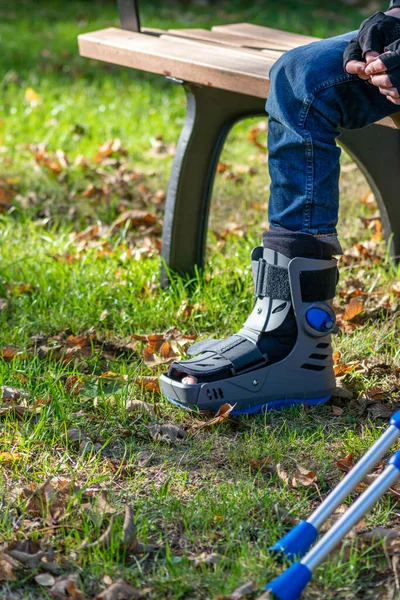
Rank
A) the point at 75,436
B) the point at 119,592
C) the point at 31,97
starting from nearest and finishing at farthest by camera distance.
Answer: the point at 119,592 < the point at 75,436 < the point at 31,97

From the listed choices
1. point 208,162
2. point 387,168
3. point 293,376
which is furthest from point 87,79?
point 293,376

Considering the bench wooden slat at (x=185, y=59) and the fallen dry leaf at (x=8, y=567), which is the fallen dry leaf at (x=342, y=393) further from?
the fallen dry leaf at (x=8, y=567)

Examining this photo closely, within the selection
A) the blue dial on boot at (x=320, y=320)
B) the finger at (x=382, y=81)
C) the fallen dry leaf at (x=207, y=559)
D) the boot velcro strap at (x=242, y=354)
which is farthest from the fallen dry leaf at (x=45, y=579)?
the finger at (x=382, y=81)

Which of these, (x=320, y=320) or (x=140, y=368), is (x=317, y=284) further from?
(x=140, y=368)

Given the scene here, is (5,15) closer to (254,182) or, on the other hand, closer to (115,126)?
(115,126)

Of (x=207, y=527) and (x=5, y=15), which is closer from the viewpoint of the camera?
(x=207, y=527)

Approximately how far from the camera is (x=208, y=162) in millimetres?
3160

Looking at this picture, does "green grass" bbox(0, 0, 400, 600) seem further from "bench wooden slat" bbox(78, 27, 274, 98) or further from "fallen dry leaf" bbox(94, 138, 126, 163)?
"bench wooden slat" bbox(78, 27, 274, 98)

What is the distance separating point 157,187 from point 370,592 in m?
3.06

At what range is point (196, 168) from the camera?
3150 mm

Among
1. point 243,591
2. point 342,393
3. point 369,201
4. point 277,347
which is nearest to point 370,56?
point 277,347

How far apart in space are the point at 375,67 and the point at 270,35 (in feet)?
4.68

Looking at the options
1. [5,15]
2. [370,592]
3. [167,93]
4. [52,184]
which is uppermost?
[5,15]

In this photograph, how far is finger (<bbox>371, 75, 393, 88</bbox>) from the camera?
2128 millimetres
